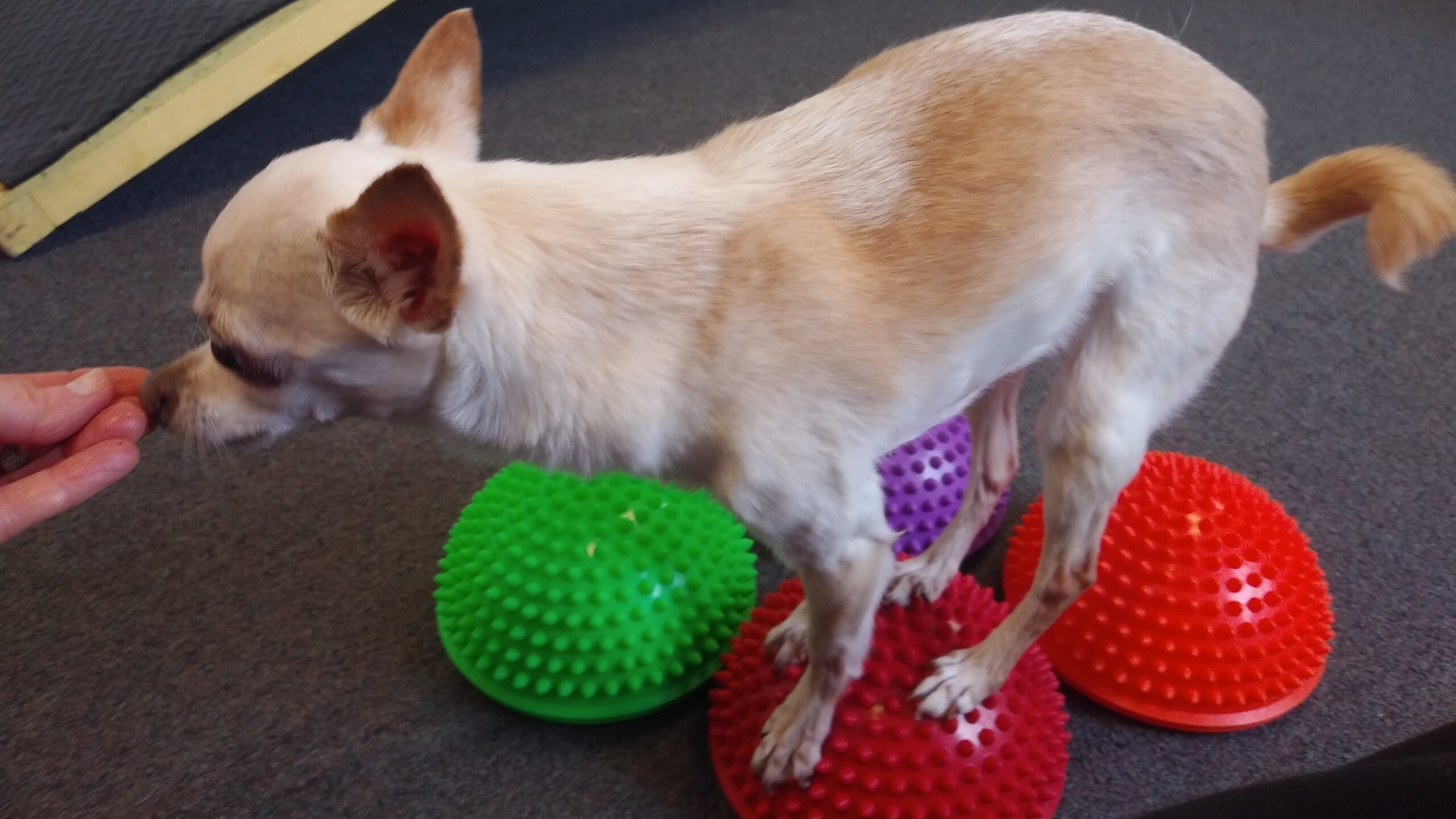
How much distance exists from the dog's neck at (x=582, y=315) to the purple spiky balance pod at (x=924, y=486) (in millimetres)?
639

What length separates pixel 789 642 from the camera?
1.39 meters

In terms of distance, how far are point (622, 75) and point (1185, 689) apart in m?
2.47

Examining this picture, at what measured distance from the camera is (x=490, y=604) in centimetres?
143

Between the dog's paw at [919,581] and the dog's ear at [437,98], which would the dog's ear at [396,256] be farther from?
the dog's paw at [919,581]

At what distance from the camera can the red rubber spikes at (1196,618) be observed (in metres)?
1.41

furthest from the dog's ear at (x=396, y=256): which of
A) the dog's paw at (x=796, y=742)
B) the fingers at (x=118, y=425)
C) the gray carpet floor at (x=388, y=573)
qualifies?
the gray carpet floor at (x=388, y=573)

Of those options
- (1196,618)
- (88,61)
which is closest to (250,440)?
(1196,618)

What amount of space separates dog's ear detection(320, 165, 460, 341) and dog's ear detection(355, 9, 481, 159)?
0.92 feet

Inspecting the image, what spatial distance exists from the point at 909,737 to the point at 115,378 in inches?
44.4

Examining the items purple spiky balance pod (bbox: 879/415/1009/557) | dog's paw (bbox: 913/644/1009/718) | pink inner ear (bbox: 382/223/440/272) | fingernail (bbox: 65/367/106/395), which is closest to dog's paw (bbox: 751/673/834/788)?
dog's paw (bbox: 913/644/1009/718)

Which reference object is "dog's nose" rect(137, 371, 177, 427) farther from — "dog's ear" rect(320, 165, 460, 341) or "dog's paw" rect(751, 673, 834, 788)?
"dog's paw" rect(751, 673, 834, 788)

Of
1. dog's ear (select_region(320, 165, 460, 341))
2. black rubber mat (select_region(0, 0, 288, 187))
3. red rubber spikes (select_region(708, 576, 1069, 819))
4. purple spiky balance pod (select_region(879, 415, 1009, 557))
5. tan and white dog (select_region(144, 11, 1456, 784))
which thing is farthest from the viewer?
black rubber mat (select_region(0, 0, 288, 187))

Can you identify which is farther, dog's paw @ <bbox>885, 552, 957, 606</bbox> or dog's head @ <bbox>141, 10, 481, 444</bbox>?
dog's paw @ <bbox>885, 552, 957, 606</bbox>

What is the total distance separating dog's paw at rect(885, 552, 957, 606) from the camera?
1.45 m
